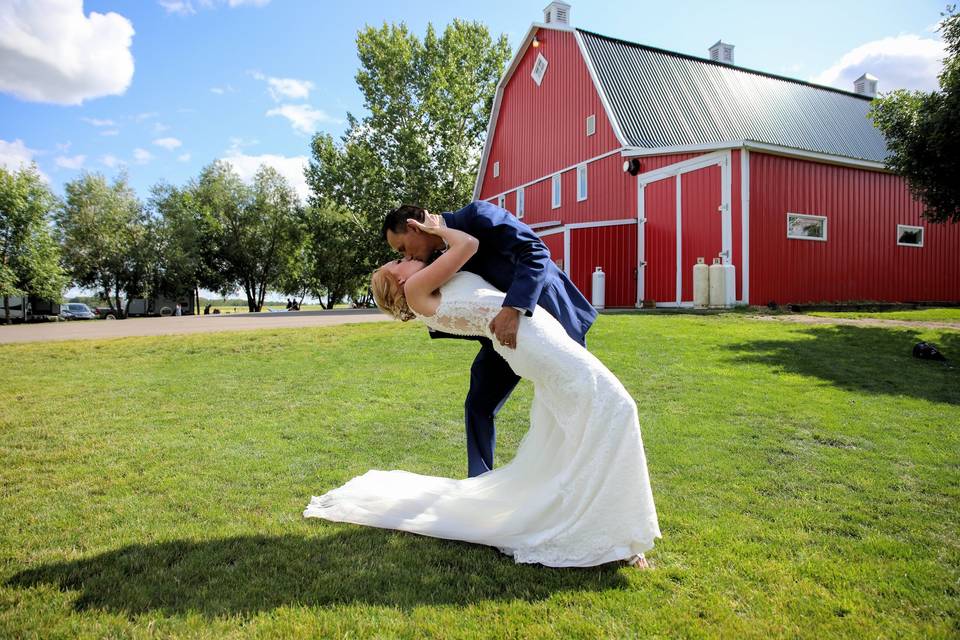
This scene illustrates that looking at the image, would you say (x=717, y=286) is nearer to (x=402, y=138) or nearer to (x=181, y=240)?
(x=402, y=138)

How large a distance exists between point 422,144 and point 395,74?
549 cm

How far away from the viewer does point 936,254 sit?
18.8 metres

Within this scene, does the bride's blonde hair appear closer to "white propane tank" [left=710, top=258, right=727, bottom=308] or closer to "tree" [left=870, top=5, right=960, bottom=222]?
"tree" [left=870, top=5, right=960, bottom=222]

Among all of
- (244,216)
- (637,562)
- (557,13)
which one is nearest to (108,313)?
Result: (244,216)

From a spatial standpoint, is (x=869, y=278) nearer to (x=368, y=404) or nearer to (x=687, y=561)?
(x=368, y=404)

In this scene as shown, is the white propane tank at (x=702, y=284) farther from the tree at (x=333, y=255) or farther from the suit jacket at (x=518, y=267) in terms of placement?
the tree at (x=333, y=255)

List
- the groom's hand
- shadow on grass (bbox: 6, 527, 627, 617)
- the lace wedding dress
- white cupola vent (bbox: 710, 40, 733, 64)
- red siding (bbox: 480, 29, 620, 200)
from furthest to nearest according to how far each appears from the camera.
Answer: white cupola vent (bbox: 710, 40, 733, 64) → red siding (bbox: 480, 29, 620, 200) → the groom's hand → the lace wedding dress → shadow on grass (bbox: 6, 527, 627, 617)

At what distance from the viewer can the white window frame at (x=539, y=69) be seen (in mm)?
23672

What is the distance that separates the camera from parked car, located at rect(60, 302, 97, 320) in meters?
39.8

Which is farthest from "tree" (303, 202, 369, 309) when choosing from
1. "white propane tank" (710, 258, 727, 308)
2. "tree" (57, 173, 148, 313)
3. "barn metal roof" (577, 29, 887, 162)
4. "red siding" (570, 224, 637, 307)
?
"white propane tank" (710, 258, 727, 308)

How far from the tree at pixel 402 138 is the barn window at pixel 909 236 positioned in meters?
26.4

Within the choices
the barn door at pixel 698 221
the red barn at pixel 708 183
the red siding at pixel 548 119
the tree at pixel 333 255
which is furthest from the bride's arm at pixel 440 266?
the tree at pixel 333 255

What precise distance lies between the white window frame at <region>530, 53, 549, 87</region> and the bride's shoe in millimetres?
23924

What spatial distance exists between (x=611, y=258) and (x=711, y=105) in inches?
287
